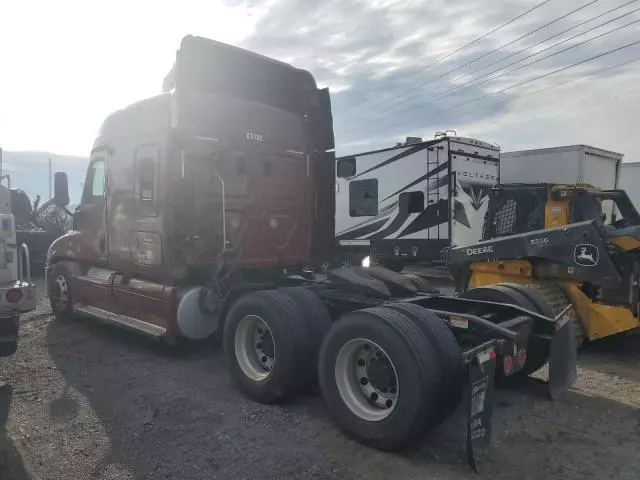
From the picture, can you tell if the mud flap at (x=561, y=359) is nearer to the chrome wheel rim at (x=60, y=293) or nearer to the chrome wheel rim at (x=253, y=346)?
the chrome wheel rim at (x=253, y=346)

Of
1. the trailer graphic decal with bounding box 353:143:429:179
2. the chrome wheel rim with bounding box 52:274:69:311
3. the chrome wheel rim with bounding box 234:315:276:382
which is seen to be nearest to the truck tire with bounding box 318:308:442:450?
the chrome wheel rim with bounding box 234:315:276:382

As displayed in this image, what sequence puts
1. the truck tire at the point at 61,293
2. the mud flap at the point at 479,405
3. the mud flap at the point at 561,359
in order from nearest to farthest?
the mud flap at the point at 479,405 → the mud flap at the point at 561,359 → the truck tire at the point at 61,293

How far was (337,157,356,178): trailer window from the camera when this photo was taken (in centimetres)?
1453

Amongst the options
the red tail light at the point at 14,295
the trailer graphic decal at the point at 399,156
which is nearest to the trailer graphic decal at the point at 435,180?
the trailer graphic decal at the point at 399,156

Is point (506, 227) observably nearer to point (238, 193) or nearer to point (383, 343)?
point (238, 193)

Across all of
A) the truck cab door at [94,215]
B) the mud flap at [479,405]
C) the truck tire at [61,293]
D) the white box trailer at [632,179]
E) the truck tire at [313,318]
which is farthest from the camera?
the white box trailer at [632,179]

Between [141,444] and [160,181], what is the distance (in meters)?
3.03

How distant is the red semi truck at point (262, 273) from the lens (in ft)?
12.2

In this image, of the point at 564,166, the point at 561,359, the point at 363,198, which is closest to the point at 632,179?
the point at 564,166

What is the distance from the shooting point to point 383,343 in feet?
12.2

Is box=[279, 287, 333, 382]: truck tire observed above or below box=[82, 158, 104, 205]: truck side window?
below

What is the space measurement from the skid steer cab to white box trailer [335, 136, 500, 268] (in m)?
4.20

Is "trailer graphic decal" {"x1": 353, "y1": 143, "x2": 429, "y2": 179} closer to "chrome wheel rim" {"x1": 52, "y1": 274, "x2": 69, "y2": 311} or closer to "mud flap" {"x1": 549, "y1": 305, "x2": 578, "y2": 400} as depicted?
"chrome wheel rim" {"x1": 52, "y1": 274, "x2": 69, "y2": 311}

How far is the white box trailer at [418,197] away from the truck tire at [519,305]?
6.91 meters
